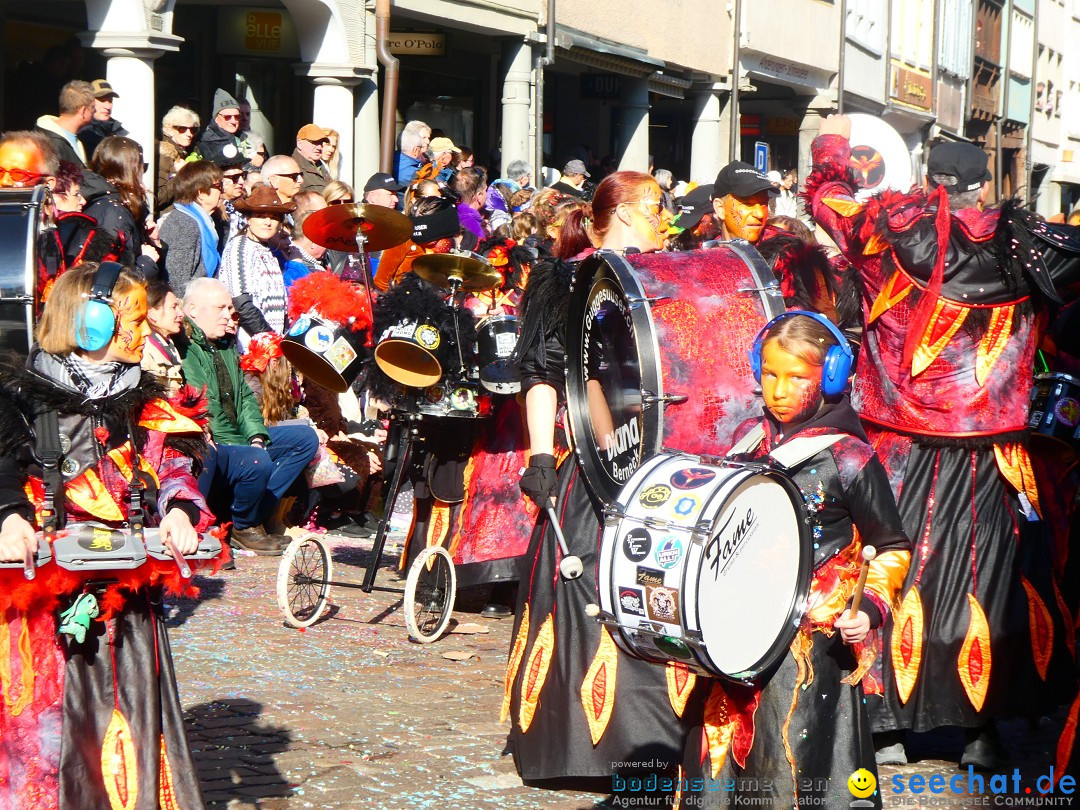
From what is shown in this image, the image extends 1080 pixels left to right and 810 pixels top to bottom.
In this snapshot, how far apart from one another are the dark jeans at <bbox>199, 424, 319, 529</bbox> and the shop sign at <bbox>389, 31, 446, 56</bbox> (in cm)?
924

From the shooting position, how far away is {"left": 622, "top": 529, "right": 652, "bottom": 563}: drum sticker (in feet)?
12.5

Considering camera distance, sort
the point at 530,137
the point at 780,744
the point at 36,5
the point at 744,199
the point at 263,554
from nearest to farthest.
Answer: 1. the point at 780,744
2. the point at 744,199
3. the point at 263,554
4. the point at 36,5
5. the point at 530,137

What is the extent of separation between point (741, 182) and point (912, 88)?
A: 31707mm

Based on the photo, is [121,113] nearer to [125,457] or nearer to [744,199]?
[744,199]

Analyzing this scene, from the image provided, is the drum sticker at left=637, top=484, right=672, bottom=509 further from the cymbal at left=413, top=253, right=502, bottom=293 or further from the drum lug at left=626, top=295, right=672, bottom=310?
the cymbal at left=413, top=253, right=502, bottom=293

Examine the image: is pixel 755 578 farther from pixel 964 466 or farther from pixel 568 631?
pixel 964 466

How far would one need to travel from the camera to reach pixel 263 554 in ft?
30.5

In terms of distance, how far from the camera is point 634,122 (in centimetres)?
2316

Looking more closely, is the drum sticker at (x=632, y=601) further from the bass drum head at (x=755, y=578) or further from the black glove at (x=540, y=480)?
the black glove at (x=540, y=480)

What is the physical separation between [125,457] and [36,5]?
1095 cm

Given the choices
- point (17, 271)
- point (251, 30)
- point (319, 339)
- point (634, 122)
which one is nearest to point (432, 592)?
point (319, 339)

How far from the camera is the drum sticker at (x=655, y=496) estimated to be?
3.81 meters

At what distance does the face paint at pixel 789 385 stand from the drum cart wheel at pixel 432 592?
137 inches

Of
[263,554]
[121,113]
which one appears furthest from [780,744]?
[121,113]
